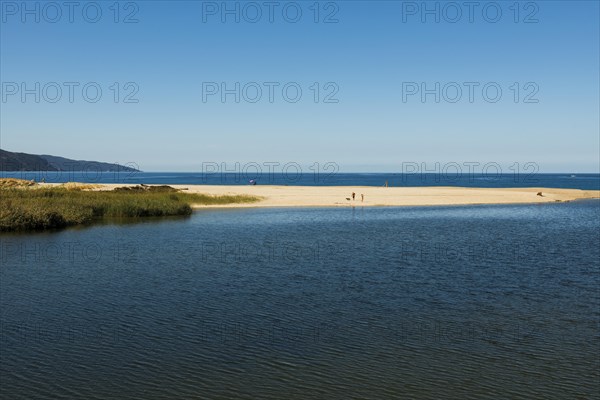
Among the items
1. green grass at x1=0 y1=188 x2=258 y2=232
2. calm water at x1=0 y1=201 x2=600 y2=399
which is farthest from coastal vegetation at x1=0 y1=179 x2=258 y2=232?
calm water at x1=0 y1=201 x2=600 y2=399

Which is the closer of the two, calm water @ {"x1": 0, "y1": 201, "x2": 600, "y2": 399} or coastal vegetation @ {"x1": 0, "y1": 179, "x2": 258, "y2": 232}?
calm water @ {"x1": 0, "y1": 201, "x2": 600, "y2": 399}

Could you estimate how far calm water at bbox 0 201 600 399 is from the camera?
11484 mm

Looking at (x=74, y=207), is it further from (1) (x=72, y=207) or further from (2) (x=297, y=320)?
(2) (x=297, y=320)

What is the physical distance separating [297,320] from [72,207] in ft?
115

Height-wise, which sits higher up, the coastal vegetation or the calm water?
the coastal vegetation

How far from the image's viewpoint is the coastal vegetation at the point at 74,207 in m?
38.7

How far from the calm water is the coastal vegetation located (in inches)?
303

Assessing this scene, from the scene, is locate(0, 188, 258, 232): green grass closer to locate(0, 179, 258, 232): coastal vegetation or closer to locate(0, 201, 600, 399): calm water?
locate(0, 179, 258, 232): coastal vegetation

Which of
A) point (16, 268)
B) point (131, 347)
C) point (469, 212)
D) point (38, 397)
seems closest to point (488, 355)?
point (131, 347)

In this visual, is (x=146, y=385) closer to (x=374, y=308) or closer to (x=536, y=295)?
(x=374, y=308)

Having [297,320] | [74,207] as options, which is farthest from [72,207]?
[297,320]

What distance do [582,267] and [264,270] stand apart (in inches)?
626

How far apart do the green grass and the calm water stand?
774 cm

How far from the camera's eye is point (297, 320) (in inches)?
631
